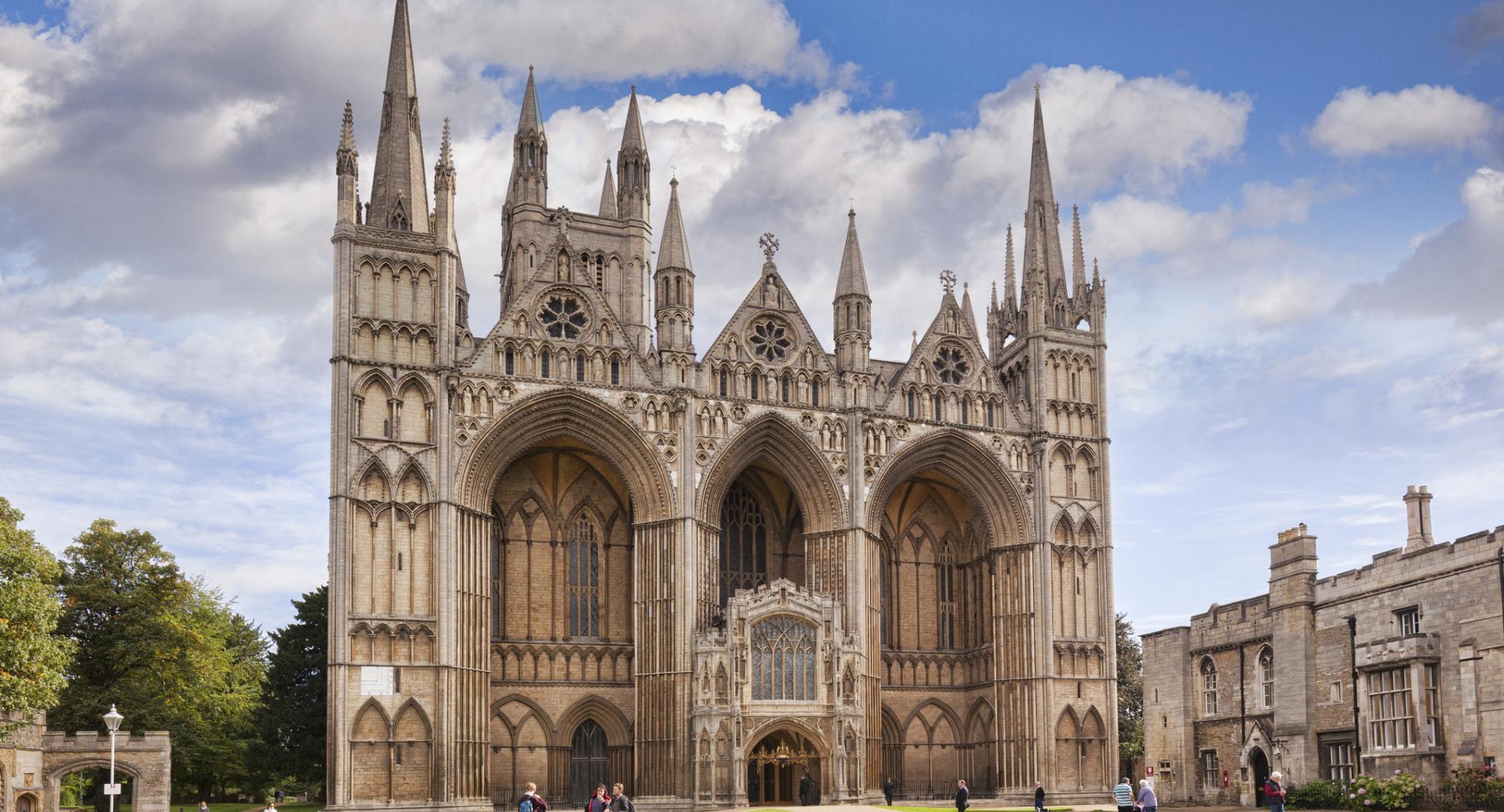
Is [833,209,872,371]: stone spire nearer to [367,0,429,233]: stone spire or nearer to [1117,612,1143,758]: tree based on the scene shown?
[367,0,429,233]: stone spire

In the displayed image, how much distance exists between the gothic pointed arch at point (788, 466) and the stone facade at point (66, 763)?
1856cm

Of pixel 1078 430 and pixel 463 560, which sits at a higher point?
pixel 1078 430

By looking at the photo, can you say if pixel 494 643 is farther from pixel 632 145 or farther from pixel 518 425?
pixel 632 145

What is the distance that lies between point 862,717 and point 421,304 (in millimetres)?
17988

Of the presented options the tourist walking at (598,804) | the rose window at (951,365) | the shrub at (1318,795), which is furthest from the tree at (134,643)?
the shrub at (1318,795)

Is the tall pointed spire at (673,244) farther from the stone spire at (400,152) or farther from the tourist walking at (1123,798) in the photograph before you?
the tourist walking at (1123,798)

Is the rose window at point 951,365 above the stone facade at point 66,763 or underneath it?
above

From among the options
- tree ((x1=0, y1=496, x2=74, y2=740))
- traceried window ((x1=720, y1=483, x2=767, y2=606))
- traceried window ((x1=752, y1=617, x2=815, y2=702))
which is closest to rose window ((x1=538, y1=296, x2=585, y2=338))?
traceried window ((x1=720, y1=483, x2=767, y2=606))

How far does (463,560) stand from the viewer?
43250 mm

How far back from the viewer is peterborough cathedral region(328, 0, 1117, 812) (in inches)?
1673

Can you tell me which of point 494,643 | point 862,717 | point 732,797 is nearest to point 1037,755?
point 862,717

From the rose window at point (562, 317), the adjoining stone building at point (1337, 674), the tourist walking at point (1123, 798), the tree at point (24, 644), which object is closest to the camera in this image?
the tourist walking at point (1123, 798)

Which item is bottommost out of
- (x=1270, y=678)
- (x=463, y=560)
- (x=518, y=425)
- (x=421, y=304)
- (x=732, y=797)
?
(x=732, y=797)

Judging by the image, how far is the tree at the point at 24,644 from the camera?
111ft
